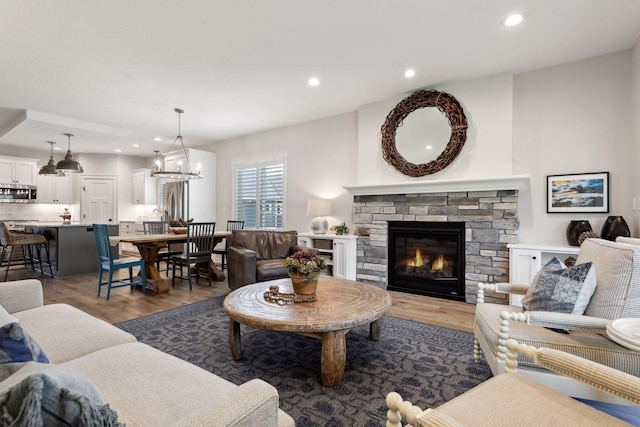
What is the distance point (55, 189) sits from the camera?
26.9 feet

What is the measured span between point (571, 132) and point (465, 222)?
1.52 m

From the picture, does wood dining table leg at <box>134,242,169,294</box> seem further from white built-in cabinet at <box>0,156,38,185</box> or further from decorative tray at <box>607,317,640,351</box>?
white built-in cabinet at <box>0,156,38,185</box>

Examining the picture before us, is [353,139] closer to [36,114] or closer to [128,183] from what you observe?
[36,114]

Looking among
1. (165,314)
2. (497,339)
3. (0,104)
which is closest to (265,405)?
(497,339)

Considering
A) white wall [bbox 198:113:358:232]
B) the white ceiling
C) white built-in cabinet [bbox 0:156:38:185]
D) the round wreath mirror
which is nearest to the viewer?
the white ceiling

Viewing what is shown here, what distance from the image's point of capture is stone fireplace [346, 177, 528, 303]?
3850 millimetres

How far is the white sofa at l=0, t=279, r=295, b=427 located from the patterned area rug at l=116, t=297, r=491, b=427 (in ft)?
2.54

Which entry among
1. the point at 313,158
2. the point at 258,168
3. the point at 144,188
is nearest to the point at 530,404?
the point at 313,158

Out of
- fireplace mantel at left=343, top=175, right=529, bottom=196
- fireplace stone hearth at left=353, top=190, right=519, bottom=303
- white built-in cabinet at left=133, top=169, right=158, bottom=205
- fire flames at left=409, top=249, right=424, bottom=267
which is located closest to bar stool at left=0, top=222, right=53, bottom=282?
white built-in cabinet at left=133, top=169, right=158, bottom=205

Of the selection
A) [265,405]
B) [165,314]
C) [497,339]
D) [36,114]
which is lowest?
[165,314]

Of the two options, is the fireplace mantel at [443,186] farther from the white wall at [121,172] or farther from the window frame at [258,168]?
the white wall at [121,172]

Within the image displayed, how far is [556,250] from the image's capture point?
3.34 metres

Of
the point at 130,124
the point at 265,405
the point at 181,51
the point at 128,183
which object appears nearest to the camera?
the point at 265,405

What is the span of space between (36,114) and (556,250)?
7.54m
